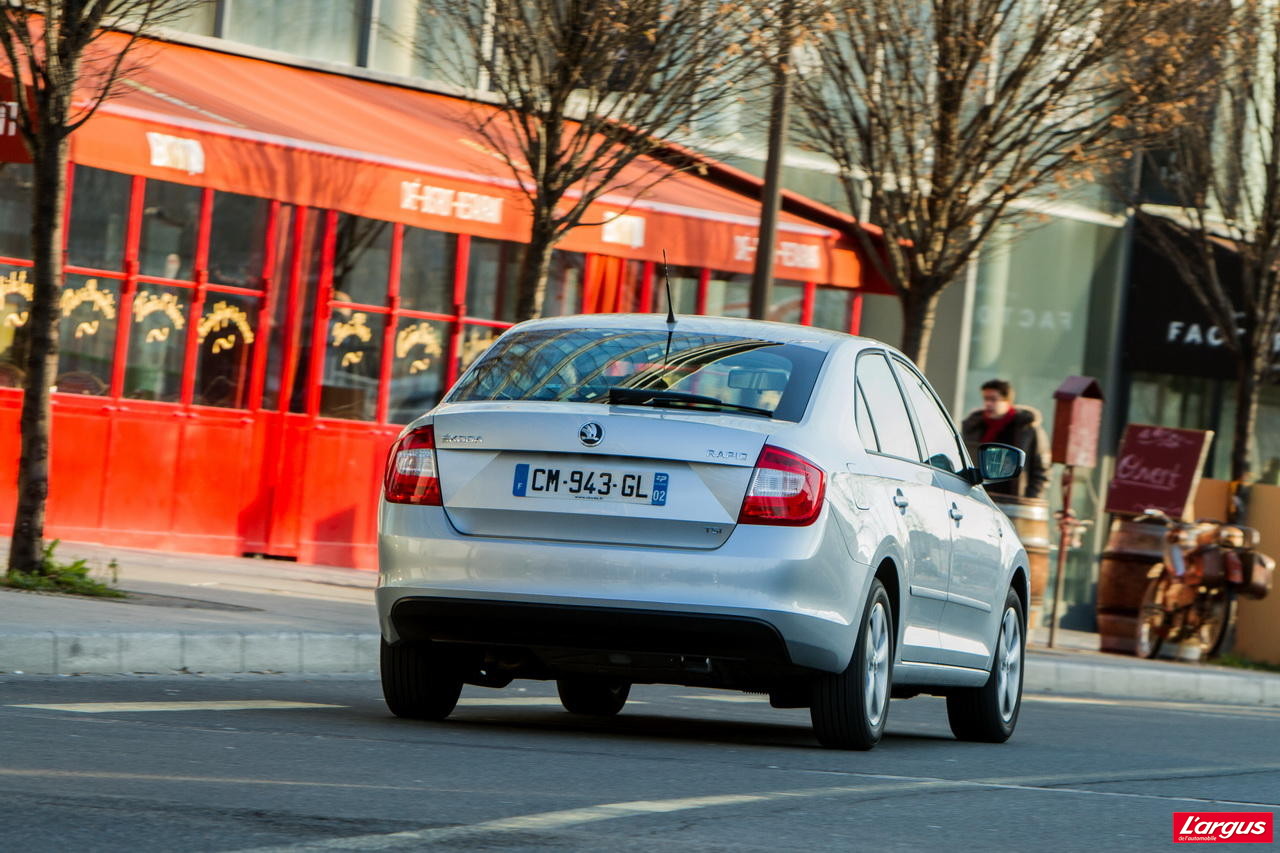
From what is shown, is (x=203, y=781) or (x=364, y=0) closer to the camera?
(x=203, y=781)

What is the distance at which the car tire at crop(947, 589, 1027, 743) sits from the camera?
978 cm

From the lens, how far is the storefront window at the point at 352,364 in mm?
18734

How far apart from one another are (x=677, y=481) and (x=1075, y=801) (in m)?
1.64

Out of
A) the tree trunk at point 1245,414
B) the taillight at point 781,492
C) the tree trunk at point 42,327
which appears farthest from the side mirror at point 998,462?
the tree trunk at point 1245,414

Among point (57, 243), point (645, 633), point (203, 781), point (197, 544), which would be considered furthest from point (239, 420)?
point (203, 781)

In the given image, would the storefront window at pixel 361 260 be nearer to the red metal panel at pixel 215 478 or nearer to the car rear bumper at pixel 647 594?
the red metal panel at pixel 215 478

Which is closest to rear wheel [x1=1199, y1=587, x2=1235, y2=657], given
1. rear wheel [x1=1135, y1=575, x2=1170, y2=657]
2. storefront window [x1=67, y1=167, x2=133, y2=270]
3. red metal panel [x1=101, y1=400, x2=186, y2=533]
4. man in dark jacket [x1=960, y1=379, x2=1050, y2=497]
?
rear wheel [x1=1135, y1=575, x2=1170, y2=657]

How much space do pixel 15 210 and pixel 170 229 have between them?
4.08ft

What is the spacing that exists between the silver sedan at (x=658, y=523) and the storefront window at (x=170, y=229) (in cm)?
948

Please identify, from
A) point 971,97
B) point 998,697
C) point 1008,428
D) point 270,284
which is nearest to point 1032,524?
point 1008,428

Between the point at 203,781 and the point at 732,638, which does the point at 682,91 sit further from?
the point at 203,781

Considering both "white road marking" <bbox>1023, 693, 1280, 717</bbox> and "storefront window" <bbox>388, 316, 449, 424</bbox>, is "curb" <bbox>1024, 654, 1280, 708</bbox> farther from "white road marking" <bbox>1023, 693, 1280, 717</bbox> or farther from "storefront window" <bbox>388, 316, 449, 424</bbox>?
"storefront window" <bbox>388, 316, 449, 424</bbox>

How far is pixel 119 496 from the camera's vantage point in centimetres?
1736

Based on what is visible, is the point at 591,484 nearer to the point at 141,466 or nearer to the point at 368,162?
the point at 368,162
